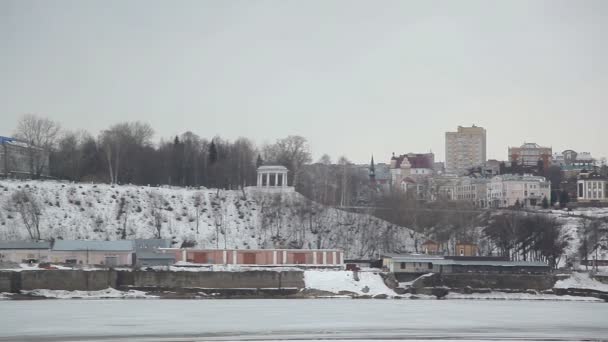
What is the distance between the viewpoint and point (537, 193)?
146375mm

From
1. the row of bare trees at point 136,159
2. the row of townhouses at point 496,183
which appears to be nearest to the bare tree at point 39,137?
the row of bare trees at point 136,159

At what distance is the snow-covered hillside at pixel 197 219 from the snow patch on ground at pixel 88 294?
2330 centimetres

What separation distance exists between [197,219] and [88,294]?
102 ft

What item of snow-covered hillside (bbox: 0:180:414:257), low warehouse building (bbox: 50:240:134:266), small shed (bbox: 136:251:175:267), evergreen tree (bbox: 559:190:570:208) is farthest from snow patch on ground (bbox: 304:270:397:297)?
evergreen tree (bbox: 559:190:570:208)

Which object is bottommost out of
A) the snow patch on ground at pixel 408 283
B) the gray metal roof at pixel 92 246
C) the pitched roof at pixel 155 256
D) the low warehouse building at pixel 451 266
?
the snow patch on ground at pixel 408 283

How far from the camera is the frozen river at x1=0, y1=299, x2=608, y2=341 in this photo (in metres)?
38.3

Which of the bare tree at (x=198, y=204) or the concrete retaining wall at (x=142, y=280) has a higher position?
the bare tree at (x=198, y=204)

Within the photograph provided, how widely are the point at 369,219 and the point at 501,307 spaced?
139 ft

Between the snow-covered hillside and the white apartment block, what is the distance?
169 ft

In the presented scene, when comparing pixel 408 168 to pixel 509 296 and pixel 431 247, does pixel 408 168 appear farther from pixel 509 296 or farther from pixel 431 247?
pixel 509 296

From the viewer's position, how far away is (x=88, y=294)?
62781mm

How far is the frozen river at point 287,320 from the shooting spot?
38.3 meters

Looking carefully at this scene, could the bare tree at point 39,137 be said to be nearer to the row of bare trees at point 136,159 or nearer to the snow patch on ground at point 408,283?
→ the row of bare trees at point 136,159

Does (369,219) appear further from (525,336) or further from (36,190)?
(525,336)
